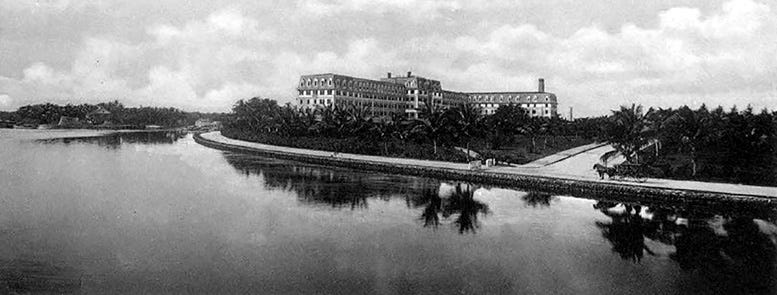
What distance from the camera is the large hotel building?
93.2m

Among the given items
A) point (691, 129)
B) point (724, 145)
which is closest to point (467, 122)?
point (691, 129)

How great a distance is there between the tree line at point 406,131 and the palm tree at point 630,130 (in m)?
7.60

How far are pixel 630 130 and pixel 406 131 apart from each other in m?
18.8

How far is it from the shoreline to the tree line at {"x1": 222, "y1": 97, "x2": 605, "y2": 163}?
3.51m

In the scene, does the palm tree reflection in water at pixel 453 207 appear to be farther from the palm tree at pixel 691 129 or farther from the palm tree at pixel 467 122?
the palm tree at pixel 467 122

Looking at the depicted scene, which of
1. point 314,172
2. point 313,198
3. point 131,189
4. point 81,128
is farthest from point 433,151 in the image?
point 81,128

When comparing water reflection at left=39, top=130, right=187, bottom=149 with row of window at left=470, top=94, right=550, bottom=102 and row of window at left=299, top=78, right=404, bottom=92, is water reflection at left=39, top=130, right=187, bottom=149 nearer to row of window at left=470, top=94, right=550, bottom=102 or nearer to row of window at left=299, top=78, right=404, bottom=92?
row of window at left=299, top=78, right=404, bottom=92

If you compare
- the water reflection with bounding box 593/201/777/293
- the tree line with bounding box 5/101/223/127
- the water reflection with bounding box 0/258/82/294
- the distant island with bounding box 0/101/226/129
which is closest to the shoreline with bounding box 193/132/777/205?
the water reflection with bounding box 593/201/777/293

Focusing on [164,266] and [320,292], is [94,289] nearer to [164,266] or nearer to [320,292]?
[164,266]

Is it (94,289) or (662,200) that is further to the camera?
(662,200)

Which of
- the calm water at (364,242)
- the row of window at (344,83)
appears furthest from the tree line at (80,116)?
the calm water at (364,242)

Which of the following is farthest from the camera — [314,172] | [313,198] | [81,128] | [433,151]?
[81,128]

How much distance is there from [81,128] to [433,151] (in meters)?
130

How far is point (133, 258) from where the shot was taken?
1700 centimetres
